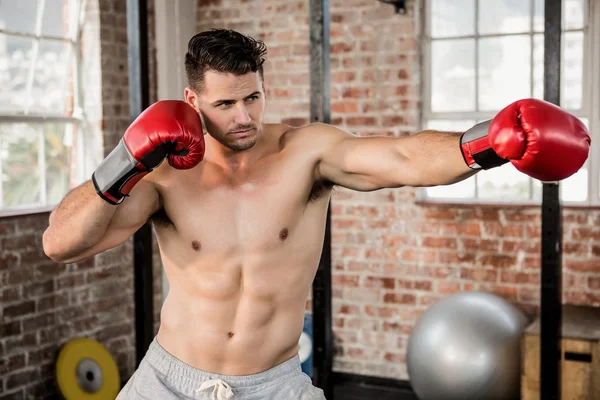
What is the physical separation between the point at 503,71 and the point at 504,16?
285mm

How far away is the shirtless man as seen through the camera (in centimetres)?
219

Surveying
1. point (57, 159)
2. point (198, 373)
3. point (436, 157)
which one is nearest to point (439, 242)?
point (57, 159)

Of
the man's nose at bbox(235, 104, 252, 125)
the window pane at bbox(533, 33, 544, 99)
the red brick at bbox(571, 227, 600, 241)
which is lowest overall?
the red brick at bbox(571, 227, 600, 241)

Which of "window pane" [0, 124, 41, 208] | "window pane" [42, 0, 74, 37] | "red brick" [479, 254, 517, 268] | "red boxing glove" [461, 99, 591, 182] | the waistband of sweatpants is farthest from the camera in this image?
"red brick" [479, 254, 517, 268]

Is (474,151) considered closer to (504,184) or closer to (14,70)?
(504,184)

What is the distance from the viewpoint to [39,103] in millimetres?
4168

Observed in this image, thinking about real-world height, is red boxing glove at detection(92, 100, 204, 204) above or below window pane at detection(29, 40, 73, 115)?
below

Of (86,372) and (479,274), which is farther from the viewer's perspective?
(479,274)

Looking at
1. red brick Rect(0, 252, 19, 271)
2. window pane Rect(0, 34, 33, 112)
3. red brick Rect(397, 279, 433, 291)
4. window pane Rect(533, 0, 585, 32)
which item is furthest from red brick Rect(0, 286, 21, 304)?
window pane Rect(533, 0, 585, 32)

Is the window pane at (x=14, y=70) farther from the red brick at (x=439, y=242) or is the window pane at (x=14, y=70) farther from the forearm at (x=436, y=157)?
the forearm at (x=436, y=157)

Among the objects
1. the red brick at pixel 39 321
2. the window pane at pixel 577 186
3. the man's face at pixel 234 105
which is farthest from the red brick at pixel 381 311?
the man's face at pixel 234 105

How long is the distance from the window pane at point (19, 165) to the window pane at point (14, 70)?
4.5 inches

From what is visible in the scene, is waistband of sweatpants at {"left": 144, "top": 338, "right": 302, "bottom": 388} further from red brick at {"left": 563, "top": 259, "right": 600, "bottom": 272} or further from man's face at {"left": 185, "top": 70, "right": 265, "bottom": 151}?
red brick at {"left": 563, "top": 259, "right": 600, "bottom": 272}

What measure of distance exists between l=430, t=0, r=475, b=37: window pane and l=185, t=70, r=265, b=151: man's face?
8.09 ft
